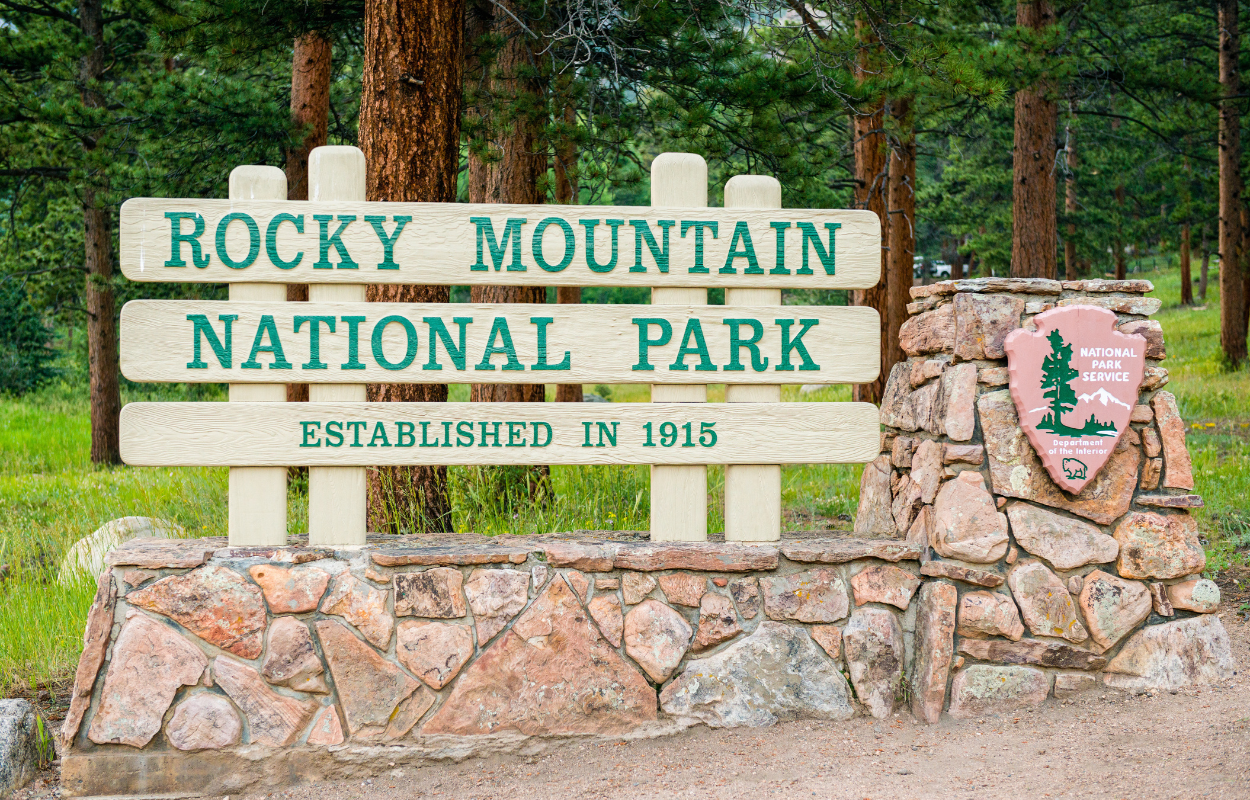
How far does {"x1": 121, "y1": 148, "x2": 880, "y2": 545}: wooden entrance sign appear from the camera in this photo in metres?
3.40

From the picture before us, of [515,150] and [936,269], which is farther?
[936,269]

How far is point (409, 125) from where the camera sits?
189 inches

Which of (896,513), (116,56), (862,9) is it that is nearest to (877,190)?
(862,9)

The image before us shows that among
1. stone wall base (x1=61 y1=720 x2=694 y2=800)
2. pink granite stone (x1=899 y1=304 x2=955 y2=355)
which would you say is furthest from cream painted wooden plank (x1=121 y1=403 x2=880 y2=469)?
stone wall base (x1=61 y1=720 x2=694 y2=800)

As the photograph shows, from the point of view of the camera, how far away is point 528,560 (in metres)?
3.54

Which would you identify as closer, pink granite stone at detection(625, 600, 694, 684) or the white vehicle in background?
pink granite stone at detection(625, 600, 694, 684)

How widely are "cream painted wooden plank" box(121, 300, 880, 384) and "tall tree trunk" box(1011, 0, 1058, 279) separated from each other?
23.2 feet

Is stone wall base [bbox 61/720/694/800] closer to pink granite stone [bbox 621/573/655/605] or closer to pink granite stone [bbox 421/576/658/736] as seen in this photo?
pink granite stone [bbox 421/576/658/736]

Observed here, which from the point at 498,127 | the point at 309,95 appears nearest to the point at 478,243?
the point at 498,127

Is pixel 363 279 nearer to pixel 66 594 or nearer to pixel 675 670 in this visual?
pixel 675 670

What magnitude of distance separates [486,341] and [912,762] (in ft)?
7.10

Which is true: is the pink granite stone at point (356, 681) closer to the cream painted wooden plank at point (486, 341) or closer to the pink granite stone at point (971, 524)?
the cream painted wooden plank at point (486, 341)

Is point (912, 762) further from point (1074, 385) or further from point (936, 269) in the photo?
point (936, 269)

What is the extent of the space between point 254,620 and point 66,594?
8.01ft
